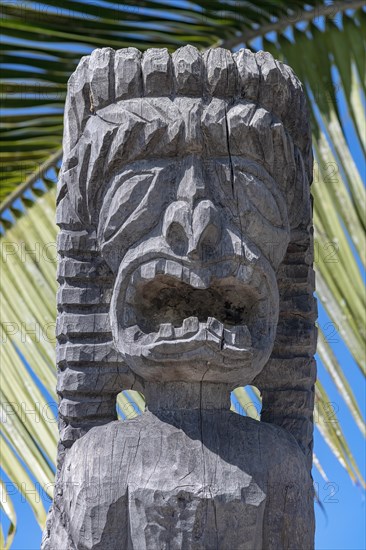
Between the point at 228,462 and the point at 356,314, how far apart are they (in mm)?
3081

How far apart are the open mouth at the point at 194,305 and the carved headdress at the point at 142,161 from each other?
0.18 meters

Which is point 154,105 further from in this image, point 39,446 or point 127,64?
point 39,446

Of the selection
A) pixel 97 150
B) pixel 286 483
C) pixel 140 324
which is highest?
pixel 97 150

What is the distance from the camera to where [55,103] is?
7.46m

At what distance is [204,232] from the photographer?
379 centimetres

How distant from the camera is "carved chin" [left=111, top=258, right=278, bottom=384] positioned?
3773 mm

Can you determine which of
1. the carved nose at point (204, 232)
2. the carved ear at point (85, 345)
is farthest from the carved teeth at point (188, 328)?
the carved ear at point (85, 345)

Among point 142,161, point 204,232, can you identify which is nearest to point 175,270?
point 204,232

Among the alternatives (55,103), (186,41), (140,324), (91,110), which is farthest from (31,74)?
(140,324)

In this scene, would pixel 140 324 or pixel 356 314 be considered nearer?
pixel 140 324

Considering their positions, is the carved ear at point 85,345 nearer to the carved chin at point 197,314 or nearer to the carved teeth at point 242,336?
the carved chin at point 197,314

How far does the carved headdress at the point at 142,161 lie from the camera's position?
3.96 meters

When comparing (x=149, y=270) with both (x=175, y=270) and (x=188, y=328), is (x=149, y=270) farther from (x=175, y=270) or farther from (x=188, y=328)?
(x=188, y=328)

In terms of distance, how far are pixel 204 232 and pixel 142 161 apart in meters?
0.42
